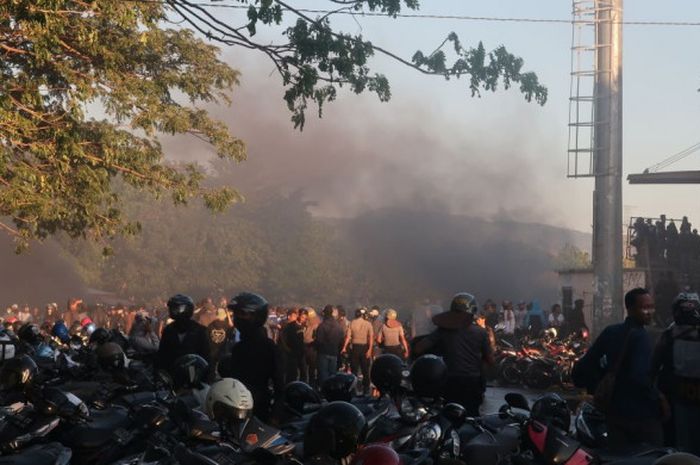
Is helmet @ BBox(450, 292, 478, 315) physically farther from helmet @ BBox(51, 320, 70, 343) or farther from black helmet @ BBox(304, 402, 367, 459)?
helmet @ BBox(51, 320, 70, 343)

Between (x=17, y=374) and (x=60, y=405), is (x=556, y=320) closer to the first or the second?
(x=17, y=374)

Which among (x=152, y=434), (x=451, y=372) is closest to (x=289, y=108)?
(x=451, y=372)

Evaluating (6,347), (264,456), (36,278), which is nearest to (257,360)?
(264,456)

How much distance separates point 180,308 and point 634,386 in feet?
14.0

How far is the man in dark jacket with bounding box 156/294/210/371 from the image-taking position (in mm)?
10359

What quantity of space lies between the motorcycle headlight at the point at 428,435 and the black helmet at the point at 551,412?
1.98 feet

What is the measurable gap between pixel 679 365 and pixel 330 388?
2.65 metres

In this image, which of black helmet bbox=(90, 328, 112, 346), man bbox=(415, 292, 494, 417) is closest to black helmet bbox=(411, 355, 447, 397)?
man bbox=(415, 292, 494, 417)

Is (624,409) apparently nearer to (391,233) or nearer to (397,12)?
(397,12)

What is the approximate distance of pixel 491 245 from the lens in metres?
57.1

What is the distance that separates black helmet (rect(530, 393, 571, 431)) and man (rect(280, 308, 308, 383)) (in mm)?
12758

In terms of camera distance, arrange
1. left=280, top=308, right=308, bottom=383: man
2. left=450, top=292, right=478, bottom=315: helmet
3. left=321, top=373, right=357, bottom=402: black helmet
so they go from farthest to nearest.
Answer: left=280, top=308, right=308, bottom=383: man < left=450, top=292, right=478, bottom=315: helmet < left=321, top=373, right=357, bottom=402: black helmet

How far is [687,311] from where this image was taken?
8.10 m

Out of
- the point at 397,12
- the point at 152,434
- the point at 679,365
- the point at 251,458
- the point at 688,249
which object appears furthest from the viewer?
the point at 688,249
